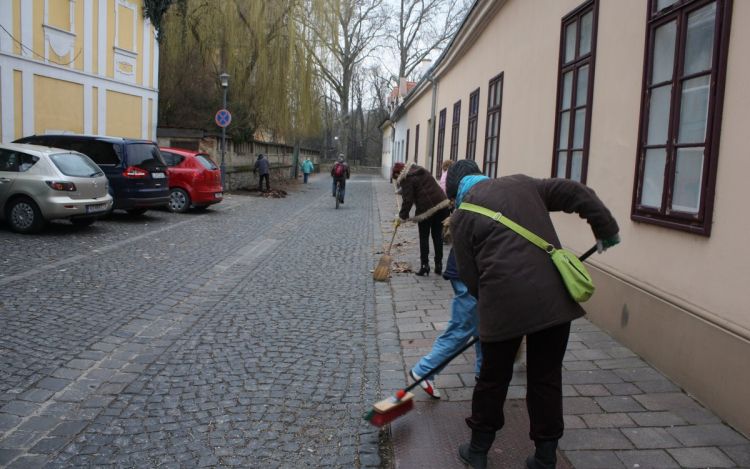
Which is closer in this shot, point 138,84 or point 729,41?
point 729,41

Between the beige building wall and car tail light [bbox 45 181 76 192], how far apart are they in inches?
294

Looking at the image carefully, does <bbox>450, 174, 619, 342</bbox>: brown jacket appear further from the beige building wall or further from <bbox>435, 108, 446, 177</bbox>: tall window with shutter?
<bbox>435, 108, 446, 177</bbox>: tall window with shutter

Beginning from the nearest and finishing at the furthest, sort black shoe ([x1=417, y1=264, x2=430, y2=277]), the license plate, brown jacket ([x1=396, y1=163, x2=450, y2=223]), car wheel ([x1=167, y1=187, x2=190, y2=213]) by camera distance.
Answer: brown jacket ([x1=396, y1=163, x2=450, y2=223]) → black shoe ([x1=417, y1=264, x2=430, y2=277]) → the license plate → car wheel ([x1=167, y1=187, x2=190, y2=213])

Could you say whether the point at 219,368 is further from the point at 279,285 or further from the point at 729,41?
the point at 729,41

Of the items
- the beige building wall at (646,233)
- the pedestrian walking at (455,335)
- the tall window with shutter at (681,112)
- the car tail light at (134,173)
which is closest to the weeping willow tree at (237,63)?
the car tail light at (134,173)

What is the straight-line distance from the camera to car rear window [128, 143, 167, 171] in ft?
42.6

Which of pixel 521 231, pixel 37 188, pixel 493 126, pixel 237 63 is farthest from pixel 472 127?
pixel 237 63

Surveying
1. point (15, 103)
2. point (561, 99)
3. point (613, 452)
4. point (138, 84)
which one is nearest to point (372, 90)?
point (138, 84)

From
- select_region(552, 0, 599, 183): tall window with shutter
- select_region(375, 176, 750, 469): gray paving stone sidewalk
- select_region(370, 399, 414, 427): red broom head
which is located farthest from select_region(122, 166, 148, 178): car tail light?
select_region(370, 399, 414, 427): red broom head

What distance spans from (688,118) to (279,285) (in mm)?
5063

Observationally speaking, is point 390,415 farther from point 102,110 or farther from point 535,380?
point 102,110

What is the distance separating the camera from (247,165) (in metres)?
26.6

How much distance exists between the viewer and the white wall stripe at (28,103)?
15742 millimetres

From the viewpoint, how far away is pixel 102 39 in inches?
732
